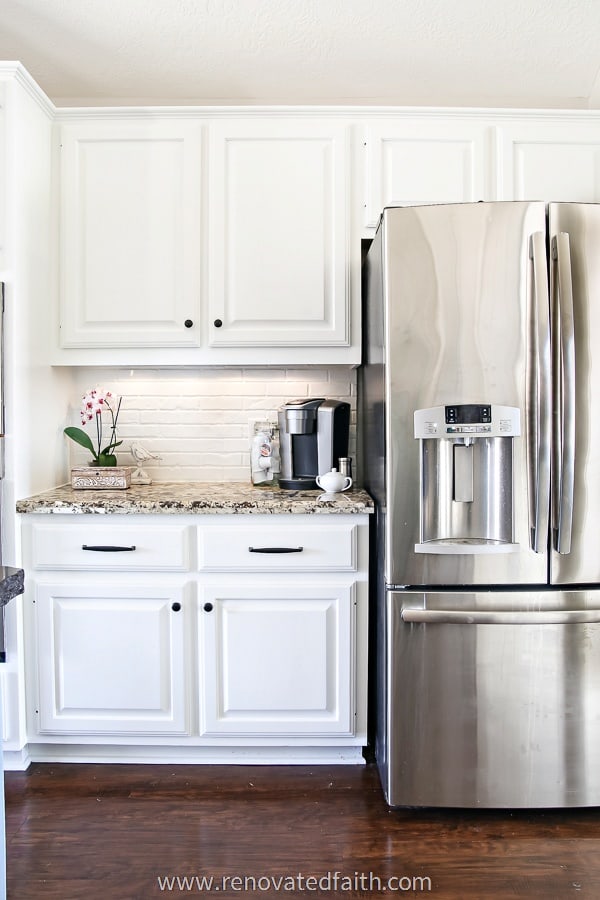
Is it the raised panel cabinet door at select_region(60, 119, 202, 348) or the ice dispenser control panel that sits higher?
the raised panel cabinet door at select_region(60, 119, 202, 348)

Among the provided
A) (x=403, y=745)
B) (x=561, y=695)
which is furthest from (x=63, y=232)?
(x=561, y=695)

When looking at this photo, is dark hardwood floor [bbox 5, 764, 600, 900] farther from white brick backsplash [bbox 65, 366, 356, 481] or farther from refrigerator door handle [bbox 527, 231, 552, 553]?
white brick backsplash [bbox 65, 366, 356, 481]

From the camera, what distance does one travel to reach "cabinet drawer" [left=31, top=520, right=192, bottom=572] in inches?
83.3

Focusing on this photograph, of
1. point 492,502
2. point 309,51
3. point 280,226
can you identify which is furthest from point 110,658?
point 309,51

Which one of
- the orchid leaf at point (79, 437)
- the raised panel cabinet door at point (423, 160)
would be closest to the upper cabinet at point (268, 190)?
the raised panel cabinet door at point (423, 160)

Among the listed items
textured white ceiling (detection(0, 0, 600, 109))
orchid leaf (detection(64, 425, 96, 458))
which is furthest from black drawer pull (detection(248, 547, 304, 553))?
textured white ceiling (detection(0, 0, 600, 109))

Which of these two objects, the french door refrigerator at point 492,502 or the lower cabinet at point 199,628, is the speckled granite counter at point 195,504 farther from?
the french door refrigerator at point 492,502

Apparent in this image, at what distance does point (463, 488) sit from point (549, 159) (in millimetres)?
1427

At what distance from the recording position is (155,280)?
2.38 m

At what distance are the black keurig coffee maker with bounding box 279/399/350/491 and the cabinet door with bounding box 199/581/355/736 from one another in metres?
0.49

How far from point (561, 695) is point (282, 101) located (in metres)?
2.52

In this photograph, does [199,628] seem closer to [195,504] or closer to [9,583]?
[195,504]

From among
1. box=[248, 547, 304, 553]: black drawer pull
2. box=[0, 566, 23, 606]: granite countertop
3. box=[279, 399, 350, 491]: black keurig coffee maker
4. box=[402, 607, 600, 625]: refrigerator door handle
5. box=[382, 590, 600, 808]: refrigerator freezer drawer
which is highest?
box=[279, 399, 350, 491]: black keurig coffee maker

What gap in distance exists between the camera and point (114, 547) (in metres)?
2.11
